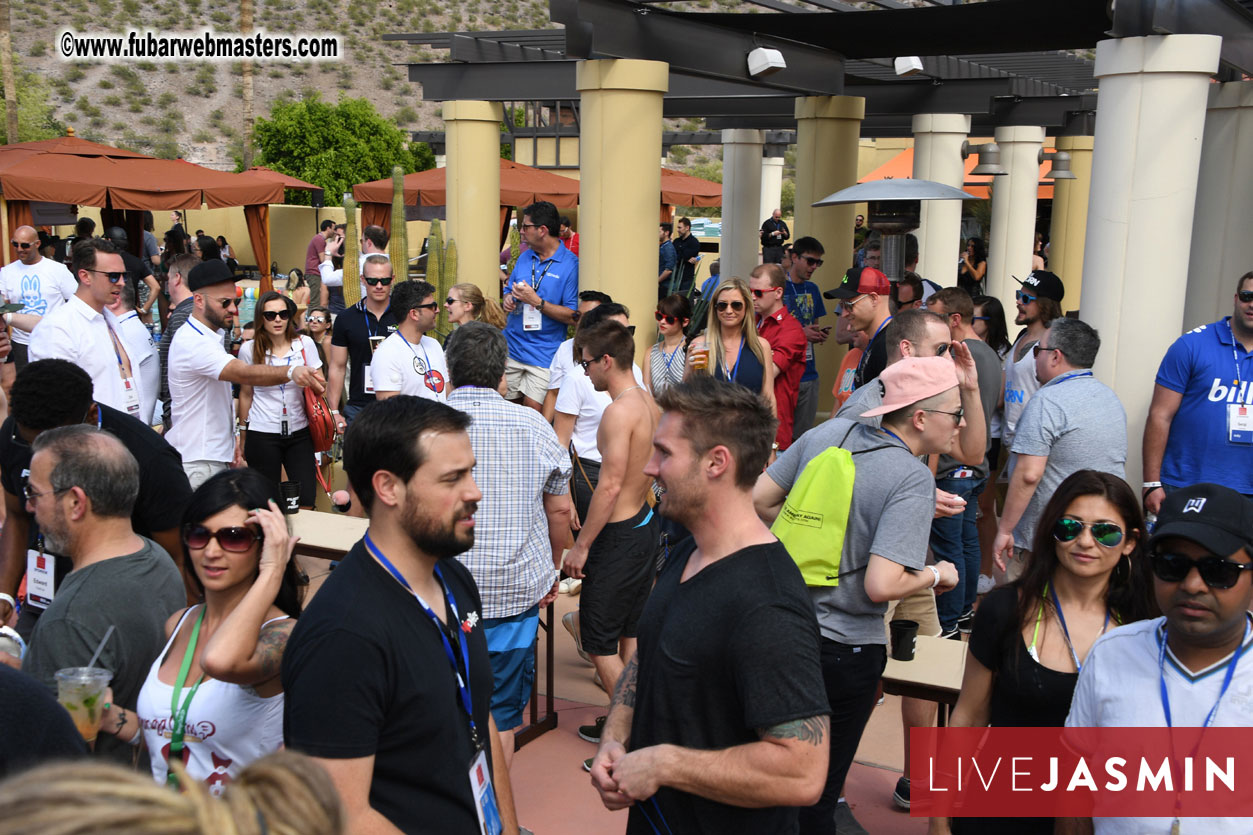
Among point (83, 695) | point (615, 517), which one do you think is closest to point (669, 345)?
point (615, 517)

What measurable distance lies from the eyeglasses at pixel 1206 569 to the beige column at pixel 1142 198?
3938 mm

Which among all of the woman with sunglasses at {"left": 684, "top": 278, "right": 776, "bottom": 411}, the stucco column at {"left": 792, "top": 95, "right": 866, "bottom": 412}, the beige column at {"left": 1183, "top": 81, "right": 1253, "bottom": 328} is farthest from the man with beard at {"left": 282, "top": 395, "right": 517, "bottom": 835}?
the stucco column at {"left": 792, "top": 95, "right": 866, "bottom": 412}

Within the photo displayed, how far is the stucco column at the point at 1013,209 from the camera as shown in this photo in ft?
49.7

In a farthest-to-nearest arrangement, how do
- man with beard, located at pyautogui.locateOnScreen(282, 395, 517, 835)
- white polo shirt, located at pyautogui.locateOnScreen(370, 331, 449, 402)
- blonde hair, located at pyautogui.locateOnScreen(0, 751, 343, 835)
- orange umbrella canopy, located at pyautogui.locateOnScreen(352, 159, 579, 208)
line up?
1. orange umbrella canopy, located at pyautogui.locateOnScreen(352, 159, 579, 208)
2. white polo shirt, located at pyautogui.locateOnScreen(370, 331, 449, 402)
3. man with beard, located at pyautogui.locateOnScreen(282, 395, 517, 835)
4. blonde hair, located at pyautogui.locateOnScreen(0, 751, 343, 835)

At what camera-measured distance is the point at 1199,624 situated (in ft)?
7.38

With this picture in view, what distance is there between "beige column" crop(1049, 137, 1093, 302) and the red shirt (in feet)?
39.3

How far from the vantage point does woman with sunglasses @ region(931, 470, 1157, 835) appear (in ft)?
9.14

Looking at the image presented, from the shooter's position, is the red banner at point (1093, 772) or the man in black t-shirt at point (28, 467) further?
the man in black t-shirt at point (28, 467)

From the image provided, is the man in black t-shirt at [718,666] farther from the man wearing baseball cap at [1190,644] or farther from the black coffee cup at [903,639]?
the black coffee cup at [903,639]

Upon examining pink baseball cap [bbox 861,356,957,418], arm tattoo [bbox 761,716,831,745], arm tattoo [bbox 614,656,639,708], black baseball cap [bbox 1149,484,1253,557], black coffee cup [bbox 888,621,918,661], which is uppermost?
pink baseball cap [bbox 861,356,957,418]

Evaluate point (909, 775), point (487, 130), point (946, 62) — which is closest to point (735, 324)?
point (909, 775)

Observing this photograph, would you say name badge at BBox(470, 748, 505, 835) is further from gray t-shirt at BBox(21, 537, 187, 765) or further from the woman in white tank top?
gray t-shirt at BBox(21, 537, 187, 765)

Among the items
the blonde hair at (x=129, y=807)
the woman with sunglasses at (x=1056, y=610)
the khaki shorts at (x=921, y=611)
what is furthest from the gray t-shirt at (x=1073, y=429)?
the blonde hair at (x=129, y=807)

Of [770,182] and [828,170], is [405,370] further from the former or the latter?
[770,182]
